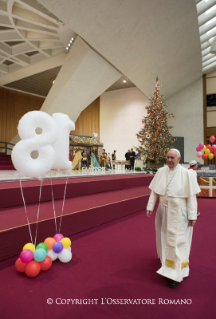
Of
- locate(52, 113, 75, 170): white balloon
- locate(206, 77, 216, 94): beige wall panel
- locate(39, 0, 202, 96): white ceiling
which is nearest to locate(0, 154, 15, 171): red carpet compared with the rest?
locate(39, 0, 202, 96): white ceiling

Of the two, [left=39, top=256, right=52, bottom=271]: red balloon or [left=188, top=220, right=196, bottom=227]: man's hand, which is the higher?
[left=188, top=220, right=196, bottom=227]: man's hand

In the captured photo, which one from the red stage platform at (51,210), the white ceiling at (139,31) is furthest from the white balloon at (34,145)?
the white ceiling at (139,31)

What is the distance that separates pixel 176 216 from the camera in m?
2.15

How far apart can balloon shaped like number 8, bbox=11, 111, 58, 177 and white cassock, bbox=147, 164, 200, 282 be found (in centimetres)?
121

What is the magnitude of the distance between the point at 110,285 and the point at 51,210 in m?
1.53

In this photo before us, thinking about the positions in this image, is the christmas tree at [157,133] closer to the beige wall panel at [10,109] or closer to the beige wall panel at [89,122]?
the beige wall panel at [89,122]

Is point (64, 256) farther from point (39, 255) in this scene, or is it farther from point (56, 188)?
point (56, 188)

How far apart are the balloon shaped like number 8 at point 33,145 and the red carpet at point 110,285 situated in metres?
1.00

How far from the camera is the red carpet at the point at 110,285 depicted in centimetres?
163

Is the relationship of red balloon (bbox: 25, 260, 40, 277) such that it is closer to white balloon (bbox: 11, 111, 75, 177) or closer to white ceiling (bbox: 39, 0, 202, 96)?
white balloon (bbox: 11, 111, 75, 177)

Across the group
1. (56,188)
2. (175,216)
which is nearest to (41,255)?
(175,216)

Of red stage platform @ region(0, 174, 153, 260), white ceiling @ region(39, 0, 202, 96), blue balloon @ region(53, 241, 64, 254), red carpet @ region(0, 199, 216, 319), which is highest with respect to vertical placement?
white ceiling @ region(39, 0, 202, 96)

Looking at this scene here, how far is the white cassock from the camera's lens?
2072 millimetres

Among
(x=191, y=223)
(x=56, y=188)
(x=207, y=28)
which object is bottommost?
(x=191, y=223)
